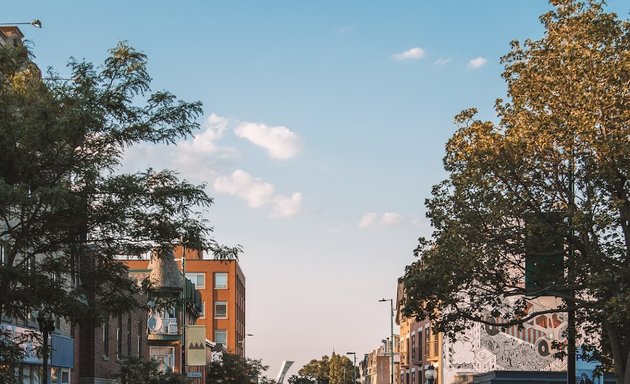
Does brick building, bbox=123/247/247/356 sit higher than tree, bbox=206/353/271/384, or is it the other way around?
brick building, bbox=123/247/247/356

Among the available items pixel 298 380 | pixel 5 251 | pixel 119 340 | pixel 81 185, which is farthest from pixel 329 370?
pixel 81 185

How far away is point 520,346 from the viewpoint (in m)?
58.6

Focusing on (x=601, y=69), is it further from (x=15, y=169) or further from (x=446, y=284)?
(x=15, y=169)

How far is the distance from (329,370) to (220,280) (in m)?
72.7

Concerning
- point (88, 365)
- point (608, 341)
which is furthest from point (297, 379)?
point (608, 341)

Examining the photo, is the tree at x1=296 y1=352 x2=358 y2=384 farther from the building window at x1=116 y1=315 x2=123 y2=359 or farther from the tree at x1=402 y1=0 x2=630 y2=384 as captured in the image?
the tree at x1=402 y1=0 x2=630 y2=384

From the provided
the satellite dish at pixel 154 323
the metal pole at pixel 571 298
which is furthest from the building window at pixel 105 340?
the metal pole at pixel 571 298

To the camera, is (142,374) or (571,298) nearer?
(571,298)

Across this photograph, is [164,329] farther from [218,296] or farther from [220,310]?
[218,296]

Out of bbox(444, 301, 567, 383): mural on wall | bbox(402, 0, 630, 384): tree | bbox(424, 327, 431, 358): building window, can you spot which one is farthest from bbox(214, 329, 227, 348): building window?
bbox(402, 0, 630, 384): tree

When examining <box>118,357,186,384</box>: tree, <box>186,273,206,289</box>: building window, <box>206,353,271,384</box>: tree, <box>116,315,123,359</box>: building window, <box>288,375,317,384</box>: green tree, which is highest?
<box>186,273,206,289</box>: building window

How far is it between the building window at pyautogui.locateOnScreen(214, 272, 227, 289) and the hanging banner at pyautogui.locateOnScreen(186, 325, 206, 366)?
6293 centimetres

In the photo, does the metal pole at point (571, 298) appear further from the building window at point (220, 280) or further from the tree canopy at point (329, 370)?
the tree canopy at point (329, 370)

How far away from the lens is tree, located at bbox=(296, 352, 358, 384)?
589 feet
